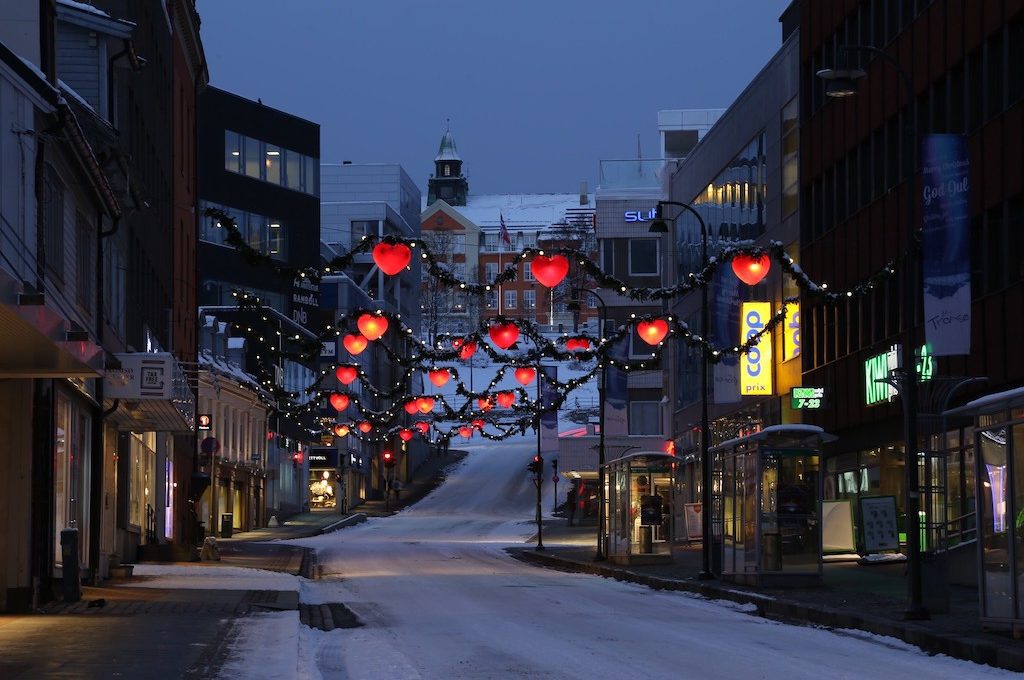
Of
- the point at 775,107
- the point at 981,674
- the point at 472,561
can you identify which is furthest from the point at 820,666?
the point at 775,107

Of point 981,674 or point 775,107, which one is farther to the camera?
point 775,107

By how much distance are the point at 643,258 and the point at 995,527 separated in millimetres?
68273

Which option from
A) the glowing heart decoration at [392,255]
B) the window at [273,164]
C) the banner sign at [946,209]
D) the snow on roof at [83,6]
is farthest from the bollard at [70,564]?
the window at [273,164]

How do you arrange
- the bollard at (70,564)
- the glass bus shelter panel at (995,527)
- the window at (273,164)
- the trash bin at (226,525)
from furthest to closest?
the window at (273,164) → the trash bin at (226,525) → the bollard at (70,564) → the glass bus shelter panel at (995,527)

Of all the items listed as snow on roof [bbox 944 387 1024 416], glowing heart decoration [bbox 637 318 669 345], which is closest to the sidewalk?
snow on roof [bbox 944 387 1024 416]

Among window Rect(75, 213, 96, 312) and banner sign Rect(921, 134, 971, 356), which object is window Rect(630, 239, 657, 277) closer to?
window Rect(75, 213, 96, 312)

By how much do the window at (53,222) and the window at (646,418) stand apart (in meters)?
65.9

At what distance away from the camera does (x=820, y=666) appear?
17250 millimetres

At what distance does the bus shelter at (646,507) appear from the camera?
142 feet

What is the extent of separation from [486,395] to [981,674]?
160ft

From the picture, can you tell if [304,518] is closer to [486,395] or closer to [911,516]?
[486,395]

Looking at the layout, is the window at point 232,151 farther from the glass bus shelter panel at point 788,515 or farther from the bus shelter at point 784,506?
the glass bus shelter panel at point 788,515

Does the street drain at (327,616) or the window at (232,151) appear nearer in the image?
the street drain at (327,616)

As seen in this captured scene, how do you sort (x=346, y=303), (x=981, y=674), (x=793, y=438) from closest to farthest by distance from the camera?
1. (x=981, y=674)
2. (x=793, y=438)
3. (x=346, y=303)
